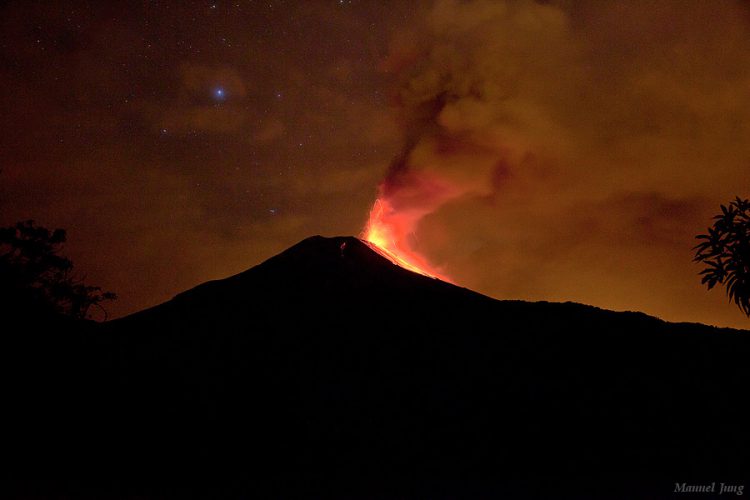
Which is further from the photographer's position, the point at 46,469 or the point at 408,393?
the point at 408,393

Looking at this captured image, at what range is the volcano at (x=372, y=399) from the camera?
15.5 m

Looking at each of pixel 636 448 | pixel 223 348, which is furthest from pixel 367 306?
pixel 636 448

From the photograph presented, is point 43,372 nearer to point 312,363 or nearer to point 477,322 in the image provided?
point 312,363

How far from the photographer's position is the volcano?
1545 cm

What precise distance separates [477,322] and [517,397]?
537 centimetres

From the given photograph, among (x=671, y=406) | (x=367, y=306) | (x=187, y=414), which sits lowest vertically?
(x=187, y=414)

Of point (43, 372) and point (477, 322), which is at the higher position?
point (477, 322)

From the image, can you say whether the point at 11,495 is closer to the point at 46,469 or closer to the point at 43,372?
the point at 46,469

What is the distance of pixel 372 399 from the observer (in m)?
19.8

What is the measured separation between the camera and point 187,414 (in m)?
18.7

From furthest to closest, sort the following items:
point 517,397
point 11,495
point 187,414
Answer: point 517,397 < point 187,414 < point 11,495

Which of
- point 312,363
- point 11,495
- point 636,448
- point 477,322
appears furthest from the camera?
point 477,322

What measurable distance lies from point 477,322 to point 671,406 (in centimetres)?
863

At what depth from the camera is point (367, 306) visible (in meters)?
26.1
